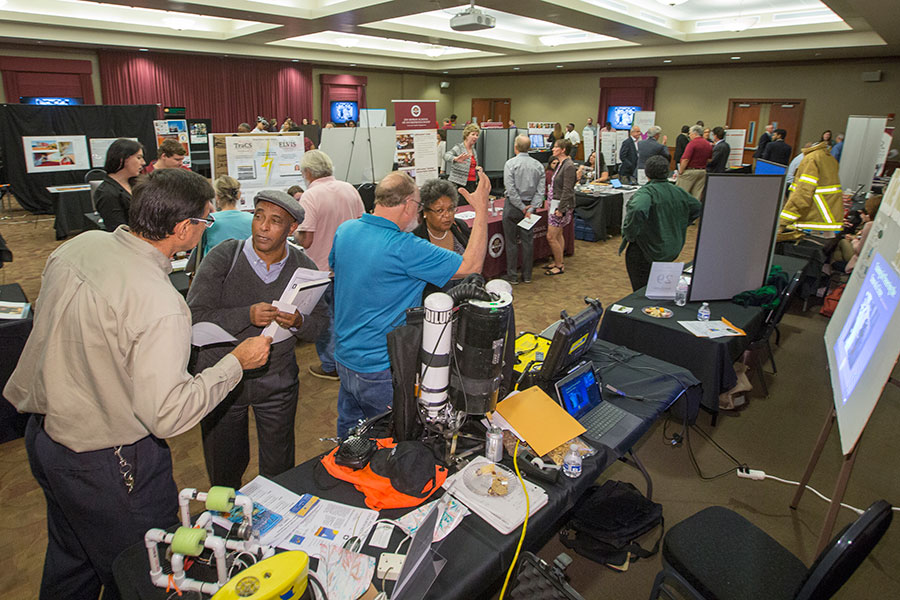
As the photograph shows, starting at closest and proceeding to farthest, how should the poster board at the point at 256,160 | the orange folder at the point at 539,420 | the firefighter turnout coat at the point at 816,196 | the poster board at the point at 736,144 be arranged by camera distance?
the orange folder at the point at 539,420, the poster board at the point at 256,160, the firefighter turnout coat at the point at 816,196, the poster board at the point at 736,144

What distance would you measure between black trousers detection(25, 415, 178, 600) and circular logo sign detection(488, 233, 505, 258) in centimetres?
471

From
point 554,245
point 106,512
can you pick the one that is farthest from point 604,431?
point 554,245

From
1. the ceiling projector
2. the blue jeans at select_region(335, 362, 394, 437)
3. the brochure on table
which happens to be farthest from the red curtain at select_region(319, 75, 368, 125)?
the blue jeans at select_region(335, 362, 394, 437)

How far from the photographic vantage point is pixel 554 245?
6500 millimetres

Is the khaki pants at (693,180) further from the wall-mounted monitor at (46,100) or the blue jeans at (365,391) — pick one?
the wall-mounted monitor at (46,100)

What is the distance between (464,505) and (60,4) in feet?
40.1

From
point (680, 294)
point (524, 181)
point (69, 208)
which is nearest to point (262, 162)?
point (524, 181)

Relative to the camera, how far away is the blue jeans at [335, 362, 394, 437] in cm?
214

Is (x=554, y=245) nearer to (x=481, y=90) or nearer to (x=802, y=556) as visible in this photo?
(x=802, y=556)

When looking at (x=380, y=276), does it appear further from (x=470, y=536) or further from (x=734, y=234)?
(x=734, y=234)

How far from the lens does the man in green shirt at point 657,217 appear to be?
3.96 meters

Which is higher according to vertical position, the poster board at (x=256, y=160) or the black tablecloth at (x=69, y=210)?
the poster board at (x=256, y=160)

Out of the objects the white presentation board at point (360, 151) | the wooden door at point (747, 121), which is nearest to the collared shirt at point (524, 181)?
the white presentation board at point (360, 151)

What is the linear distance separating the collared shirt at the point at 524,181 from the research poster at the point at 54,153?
742cm
